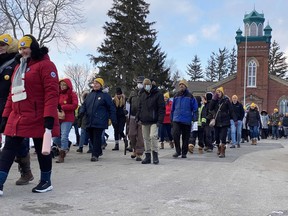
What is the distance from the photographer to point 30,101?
572cm

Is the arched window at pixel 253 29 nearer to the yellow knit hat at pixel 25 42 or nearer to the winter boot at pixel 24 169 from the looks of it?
the winter boot at pixel 24 169

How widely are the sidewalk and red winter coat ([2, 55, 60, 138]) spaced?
91 centimetres

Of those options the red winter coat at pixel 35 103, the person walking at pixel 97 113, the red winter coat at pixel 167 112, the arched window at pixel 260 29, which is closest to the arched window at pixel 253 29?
the arched window at pixel 260 29

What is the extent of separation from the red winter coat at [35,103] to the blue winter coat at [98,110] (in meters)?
4.63

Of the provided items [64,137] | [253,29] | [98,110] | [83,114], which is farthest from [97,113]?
[253,29]

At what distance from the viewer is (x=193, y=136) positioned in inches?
541

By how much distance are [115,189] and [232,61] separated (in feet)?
→ 321

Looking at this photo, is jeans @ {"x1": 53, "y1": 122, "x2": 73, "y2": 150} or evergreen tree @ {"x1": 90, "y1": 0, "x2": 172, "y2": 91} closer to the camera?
jeans @ {"x1": 53, "y1": 122, "x2": 73, "y2": 150}

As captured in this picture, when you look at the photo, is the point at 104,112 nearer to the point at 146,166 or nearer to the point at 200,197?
the point at 146,166

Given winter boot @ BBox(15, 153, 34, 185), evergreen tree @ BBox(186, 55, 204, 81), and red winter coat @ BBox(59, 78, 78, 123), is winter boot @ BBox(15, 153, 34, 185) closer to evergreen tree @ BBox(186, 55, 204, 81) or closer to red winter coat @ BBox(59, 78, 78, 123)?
red winter coat @ BBox(59, 78, 78, 123)

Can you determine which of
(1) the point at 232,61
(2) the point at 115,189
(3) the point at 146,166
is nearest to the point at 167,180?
(2) the point at 115,189

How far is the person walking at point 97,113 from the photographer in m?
10.4

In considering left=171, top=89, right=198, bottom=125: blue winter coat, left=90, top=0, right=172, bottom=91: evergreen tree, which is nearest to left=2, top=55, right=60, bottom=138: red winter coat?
left=171, top=89, right=198, bottom=125: blue winter coat

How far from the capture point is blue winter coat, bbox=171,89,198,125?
36.9ft
